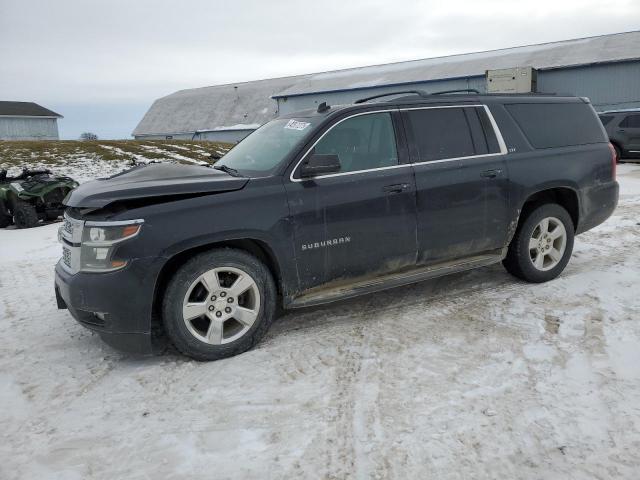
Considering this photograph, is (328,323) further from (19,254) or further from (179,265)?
(19,254)

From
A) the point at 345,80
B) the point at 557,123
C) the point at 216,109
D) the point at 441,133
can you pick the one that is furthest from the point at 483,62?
the point at 441,133

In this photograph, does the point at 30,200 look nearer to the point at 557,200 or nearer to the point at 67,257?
the point at 67,257

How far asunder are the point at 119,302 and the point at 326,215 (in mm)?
1577

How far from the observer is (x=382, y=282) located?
4168mm

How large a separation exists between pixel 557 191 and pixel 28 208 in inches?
351

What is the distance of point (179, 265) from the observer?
11.7 feet

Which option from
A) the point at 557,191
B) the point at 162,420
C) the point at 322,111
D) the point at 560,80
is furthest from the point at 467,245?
the point at 560,80

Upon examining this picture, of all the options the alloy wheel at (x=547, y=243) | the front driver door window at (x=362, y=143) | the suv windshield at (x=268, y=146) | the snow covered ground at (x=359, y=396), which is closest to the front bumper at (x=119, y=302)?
the snow covered ground at (x=359, y=396)

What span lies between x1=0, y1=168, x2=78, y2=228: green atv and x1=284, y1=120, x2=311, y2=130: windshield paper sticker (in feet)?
22.8

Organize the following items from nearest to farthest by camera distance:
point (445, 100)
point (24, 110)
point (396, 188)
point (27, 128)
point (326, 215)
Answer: point (326, 215)
point (396, 188)
point (445, 100)
point (27, 128)
point (24, 110)

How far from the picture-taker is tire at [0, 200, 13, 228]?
9.59 metres

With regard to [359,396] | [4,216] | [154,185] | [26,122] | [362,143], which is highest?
[26,122]

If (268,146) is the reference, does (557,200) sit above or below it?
below

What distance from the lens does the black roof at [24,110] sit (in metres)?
45.4
